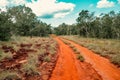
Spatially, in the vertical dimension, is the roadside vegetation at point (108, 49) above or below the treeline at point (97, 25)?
below

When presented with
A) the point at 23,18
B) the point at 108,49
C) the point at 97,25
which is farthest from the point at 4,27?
the point at 97,25

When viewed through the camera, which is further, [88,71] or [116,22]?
[116,22]

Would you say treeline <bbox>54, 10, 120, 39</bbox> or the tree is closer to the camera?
the tree

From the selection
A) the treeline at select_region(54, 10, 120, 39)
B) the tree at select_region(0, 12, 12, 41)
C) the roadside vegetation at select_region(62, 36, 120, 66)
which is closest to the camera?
the roadside vegetation at select_region(62, 36, 120, 66)

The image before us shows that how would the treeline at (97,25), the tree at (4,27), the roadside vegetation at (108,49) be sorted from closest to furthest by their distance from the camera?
the roadside vegetation at (108,49) → the tree at (4,27) → the treeline at (97,25)

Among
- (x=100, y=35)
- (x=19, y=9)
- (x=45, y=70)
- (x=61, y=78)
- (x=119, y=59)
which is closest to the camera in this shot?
(x=61, y=78)

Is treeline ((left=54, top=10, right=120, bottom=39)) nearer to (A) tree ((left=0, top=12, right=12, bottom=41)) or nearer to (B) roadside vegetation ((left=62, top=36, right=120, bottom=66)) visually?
(B) roadside vegetation ((left=62, top=36, right=120, bottom=66))

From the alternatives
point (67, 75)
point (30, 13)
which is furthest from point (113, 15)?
point (67, 75)

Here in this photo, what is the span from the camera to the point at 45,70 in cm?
1147

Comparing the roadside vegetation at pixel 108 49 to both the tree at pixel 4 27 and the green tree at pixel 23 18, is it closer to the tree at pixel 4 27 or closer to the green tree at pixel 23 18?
the tree at pixel 4 27

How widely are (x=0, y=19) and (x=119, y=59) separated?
22.2 meters

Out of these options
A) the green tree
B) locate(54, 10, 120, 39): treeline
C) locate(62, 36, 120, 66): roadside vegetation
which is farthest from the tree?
locate(54, 10, 120, 39): treeline

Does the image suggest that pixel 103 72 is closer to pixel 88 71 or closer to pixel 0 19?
pixel 88 71

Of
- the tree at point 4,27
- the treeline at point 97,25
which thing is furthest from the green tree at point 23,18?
the tree at point 4,27
